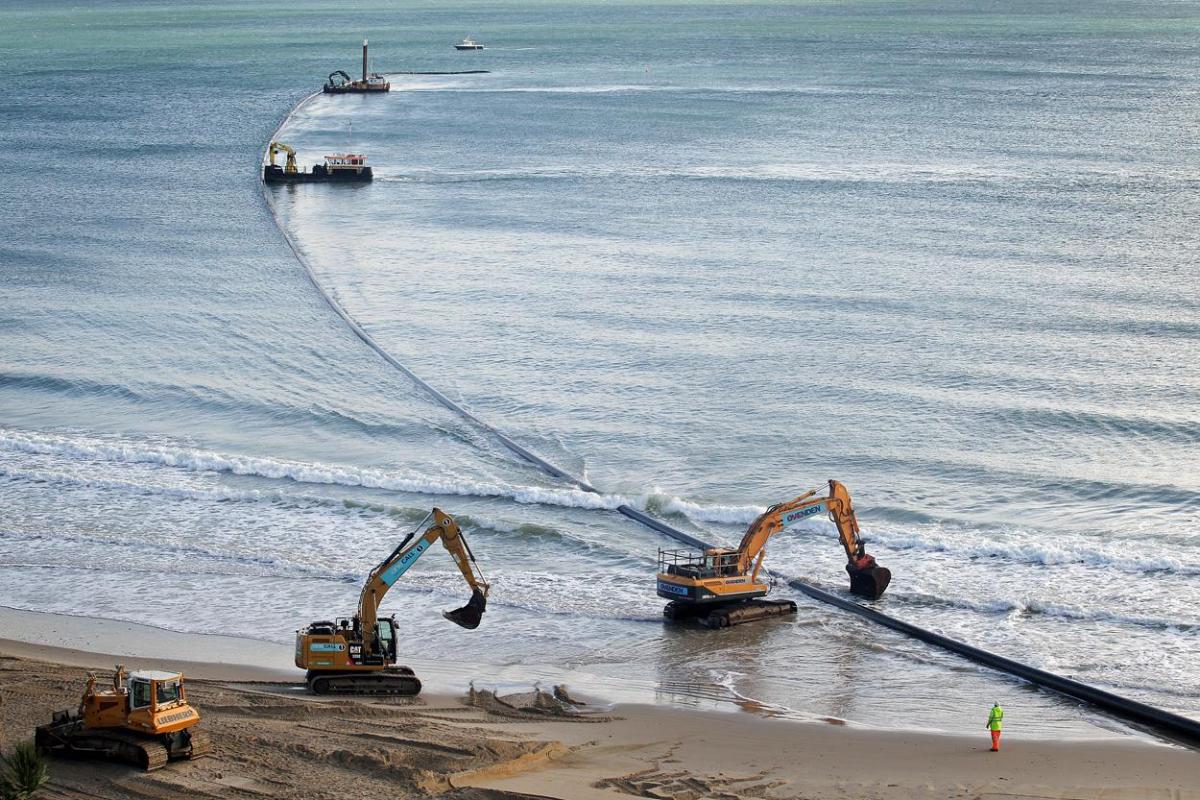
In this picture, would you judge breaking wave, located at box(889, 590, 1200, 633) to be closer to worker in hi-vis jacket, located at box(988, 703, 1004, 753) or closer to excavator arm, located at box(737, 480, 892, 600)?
excavator arm, located at box(737, 480, 892, 600)

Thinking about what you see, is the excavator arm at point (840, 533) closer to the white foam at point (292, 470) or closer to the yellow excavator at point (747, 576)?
the yellow excavator at point (747, 576)

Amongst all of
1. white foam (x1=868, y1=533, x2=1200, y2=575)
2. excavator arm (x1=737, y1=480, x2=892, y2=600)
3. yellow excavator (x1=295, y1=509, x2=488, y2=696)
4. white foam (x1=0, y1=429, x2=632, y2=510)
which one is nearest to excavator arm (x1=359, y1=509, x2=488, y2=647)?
yellow excavator (x1=295, y1=509, x2=488, y2=696)

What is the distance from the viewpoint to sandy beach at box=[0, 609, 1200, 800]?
2269 centimetres

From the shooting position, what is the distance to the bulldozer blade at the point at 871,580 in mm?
33688

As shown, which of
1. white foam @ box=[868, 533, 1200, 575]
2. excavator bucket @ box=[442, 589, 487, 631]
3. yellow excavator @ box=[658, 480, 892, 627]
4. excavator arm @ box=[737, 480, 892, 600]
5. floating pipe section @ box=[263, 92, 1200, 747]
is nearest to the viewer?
floating pipe section @ box=[263, 92, 1200, 747]

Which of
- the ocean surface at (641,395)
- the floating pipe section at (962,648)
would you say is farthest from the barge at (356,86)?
the floating pipe section at (962,648)

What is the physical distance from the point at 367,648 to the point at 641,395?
22.7m

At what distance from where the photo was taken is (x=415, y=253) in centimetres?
7088

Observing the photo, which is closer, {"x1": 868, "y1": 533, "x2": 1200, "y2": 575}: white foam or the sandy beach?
the sandy beach

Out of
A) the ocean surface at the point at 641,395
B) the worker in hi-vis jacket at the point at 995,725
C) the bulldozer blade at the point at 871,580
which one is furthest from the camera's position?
the bulldozer blade at the point at 871,580

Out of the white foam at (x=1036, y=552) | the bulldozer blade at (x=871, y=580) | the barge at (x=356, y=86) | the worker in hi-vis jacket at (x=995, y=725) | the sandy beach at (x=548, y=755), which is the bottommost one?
the sandy beach at (x=548, y=755)

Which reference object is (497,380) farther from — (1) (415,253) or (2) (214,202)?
(2) (214,202)

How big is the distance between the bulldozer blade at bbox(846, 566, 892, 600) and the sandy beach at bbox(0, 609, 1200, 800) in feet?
23.0

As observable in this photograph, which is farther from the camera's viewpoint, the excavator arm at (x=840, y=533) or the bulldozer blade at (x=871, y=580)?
the bulldozer blade at (x=871, y=580)
